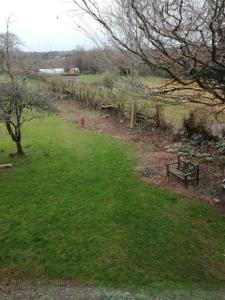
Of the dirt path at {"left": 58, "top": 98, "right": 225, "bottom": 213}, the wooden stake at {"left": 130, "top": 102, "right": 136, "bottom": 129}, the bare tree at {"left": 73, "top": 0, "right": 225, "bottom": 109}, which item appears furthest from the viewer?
the wooden stake at {"left": 130, "top": 102, "right": 136, "bottom": 129}

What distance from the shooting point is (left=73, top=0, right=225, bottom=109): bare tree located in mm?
6223

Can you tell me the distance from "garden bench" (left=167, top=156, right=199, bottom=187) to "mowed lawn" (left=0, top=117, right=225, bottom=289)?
850 millimetres

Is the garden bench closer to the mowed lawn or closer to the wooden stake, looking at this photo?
the mowed lawn

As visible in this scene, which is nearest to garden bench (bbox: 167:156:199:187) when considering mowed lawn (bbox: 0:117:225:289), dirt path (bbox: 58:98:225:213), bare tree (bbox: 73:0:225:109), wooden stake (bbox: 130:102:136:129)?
dirt path (bbox: 58:98:225:213)

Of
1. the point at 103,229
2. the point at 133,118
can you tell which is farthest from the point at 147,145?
the point at 103,229

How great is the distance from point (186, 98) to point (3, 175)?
6221 millimetres

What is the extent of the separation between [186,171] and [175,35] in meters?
4.82

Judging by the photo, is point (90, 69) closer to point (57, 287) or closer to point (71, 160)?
point (71, 160)

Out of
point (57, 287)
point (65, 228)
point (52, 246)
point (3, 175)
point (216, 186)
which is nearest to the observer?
point (57, 287)

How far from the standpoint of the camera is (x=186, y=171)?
10109 millimetres

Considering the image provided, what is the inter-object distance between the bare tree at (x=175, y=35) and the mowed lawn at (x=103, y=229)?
3.39 m

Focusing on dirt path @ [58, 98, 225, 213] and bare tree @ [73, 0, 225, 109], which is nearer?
bare tree @ [73, 0, 225, 109]

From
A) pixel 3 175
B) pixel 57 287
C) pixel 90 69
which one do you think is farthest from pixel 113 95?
pixel 90 69

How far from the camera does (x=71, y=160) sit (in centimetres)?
1216
